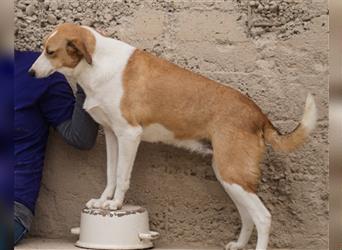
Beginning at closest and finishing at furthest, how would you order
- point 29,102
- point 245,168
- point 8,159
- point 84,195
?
point 8,159
point 245,168
point 29,102
point 84,195

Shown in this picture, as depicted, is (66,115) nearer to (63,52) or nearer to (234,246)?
(63,52)

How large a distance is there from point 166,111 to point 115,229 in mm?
395

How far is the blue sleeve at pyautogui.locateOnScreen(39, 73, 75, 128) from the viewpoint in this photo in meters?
1.90

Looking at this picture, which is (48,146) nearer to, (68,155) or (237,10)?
(68,155)

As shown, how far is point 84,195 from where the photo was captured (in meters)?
1.99

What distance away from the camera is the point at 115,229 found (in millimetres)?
1729

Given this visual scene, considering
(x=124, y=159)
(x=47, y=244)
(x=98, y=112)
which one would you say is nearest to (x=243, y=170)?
(x=124, y=159)

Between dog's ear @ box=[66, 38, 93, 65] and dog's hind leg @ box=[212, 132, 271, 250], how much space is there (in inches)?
18.0

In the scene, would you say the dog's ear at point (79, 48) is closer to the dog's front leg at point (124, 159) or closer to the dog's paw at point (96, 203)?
the dog's front leg at point (124, 159)

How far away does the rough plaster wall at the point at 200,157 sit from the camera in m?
1.93

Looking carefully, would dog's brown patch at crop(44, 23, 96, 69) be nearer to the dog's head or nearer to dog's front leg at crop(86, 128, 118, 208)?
the dog's head

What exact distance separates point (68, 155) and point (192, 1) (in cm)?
70

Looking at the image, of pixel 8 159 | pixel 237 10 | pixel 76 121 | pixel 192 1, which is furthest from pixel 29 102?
pixel 8 159

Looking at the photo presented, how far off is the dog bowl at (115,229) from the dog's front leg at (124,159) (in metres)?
0.04
